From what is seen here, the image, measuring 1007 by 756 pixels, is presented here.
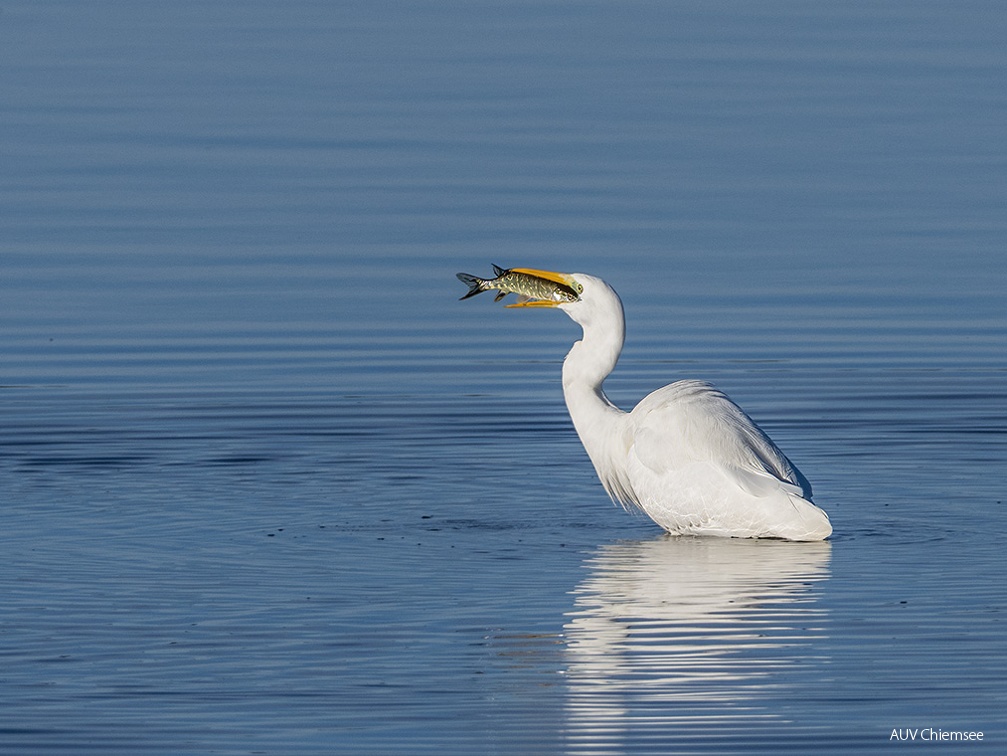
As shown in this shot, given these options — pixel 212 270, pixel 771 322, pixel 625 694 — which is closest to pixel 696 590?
pixel 625 694

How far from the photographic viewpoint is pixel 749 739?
9.87 metres

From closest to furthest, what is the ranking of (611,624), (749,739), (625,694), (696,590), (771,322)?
1. (749,739)
2. (625,694)
3. (611,624)
4. (696,590)
5. (771,322)

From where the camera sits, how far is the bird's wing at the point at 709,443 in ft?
46.9

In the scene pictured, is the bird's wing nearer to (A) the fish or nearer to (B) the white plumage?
(B) the white plumage

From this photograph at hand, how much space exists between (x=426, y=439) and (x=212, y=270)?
7397 mm

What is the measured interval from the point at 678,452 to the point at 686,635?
297cm

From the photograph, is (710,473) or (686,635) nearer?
(686,635)

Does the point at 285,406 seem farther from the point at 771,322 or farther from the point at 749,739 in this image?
the point at 749,739

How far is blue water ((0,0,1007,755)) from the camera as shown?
10.8 meters

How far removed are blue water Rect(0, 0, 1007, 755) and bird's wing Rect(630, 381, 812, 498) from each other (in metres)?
0.46

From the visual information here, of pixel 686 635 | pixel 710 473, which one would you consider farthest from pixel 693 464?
pixel 686 635

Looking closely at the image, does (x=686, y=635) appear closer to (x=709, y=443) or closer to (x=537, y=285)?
(x=709, y=443)

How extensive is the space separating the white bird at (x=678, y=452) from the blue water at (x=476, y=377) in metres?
0.22

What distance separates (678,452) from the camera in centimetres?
1453
